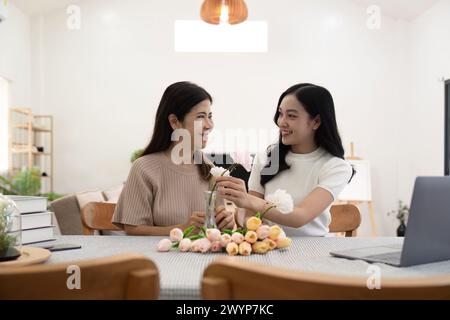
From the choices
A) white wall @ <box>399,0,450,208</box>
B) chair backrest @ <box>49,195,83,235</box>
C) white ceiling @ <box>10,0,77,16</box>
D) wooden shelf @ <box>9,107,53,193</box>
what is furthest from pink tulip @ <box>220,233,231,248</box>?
white ceiling @ <box>10,0,77,16</box>

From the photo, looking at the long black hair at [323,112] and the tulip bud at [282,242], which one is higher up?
the long black hair at [323,112]

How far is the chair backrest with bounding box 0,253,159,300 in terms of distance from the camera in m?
0.65

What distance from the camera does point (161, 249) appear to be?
1.30 m

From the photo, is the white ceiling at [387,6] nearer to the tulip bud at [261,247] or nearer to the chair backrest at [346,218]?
the chair backrest at [346,218]

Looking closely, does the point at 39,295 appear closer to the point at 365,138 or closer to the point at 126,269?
the point at 126,269

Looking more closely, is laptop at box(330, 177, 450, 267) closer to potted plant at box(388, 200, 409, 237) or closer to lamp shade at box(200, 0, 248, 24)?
lamp shade at box(200, 0, 248, 24)

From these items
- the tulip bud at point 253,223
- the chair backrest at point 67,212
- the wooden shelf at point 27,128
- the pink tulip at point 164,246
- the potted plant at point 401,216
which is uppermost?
the wooden shelf at point 27,128

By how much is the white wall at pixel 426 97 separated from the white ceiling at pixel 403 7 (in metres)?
0.07

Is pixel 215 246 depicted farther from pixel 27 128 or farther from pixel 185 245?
pixel 27 128

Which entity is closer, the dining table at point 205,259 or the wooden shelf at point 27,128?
the dining table at point 205,259

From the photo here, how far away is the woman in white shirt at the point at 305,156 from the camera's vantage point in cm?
186

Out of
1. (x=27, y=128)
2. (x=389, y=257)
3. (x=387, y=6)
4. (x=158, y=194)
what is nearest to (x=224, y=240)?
(x=389, y=257)

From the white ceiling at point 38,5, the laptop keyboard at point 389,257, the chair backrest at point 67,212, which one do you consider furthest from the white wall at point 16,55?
the laptop keyboard at point 389,257
